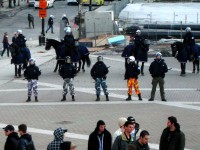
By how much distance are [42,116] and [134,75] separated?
11.8 feet

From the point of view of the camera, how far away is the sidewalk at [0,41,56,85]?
30.5 metres

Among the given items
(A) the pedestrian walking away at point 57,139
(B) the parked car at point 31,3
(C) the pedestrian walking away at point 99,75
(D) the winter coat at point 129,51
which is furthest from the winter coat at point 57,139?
(B) the parked car at point 31,3

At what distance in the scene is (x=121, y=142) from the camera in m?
13.9

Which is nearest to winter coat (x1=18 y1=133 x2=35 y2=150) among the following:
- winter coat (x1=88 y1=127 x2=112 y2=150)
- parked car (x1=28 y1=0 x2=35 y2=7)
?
winter coat (x1=88 y1=127 x2=112 y2=150)

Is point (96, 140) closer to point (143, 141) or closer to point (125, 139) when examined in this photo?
point (125, 139)

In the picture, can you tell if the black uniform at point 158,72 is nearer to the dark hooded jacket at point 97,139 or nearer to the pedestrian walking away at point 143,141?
the dark hooded jacket at point 97,139

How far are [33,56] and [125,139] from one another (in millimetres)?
23055

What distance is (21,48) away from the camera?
1204 inches

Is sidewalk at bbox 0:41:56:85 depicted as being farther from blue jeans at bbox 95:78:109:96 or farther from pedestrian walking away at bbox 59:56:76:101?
blue jeans at bbox 95:78:109:96

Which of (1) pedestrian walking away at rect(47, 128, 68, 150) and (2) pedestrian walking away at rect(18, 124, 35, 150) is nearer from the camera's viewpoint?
(1) pedestrian walking away at rect(47, 128, 68, 150)

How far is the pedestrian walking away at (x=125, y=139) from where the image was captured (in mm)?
13805

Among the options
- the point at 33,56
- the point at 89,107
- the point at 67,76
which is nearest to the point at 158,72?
the point at 89,107

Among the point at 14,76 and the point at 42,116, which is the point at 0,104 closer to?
the point at 42,116

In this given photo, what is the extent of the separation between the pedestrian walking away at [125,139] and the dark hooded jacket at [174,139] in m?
0.73
